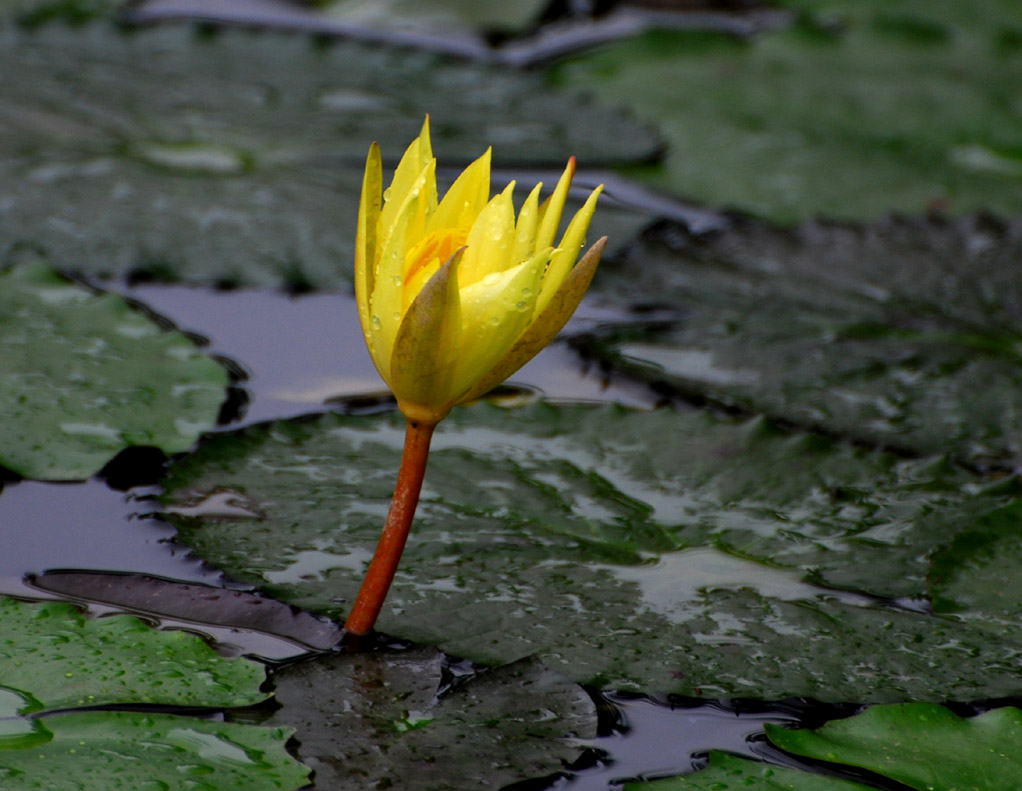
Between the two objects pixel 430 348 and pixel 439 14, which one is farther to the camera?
pixel 439 14

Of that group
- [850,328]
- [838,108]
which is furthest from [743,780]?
[838,108]

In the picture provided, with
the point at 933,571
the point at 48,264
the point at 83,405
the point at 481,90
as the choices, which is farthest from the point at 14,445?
the point at 481,90

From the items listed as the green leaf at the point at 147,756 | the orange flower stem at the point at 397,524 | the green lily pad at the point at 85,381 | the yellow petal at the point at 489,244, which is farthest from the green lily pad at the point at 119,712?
the yellow petal at the point at 489,244

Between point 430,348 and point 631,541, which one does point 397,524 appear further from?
point 631,541

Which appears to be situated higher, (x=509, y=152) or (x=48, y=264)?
(x=509, y=152)

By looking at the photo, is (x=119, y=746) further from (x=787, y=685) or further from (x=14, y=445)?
(x=787, y=685)

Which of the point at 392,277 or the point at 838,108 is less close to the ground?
the point at 838,108
